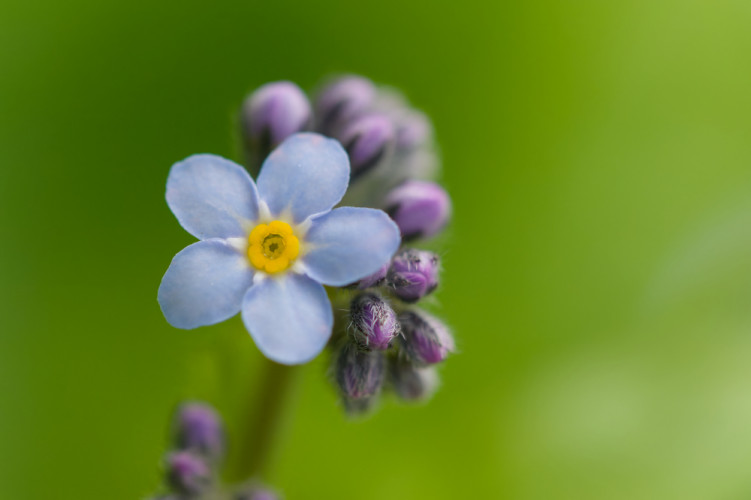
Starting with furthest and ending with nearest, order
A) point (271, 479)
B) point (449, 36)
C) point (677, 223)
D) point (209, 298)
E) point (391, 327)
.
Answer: point (449, 36)
point (677, 223)
point (271, 479)
point (391, 327)
point (209, 298)


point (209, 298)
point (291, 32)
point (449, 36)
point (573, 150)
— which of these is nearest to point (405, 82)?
point (449, 36)

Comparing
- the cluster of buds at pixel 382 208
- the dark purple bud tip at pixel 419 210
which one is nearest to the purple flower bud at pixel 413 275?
the cluster of buds at pixel 382 208

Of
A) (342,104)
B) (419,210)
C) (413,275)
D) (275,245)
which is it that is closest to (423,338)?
(413,275)

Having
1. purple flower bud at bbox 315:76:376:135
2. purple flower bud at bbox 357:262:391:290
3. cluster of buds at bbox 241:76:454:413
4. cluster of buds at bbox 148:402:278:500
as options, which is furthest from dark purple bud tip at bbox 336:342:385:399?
purple flower bud at bbox 315:76:376:135

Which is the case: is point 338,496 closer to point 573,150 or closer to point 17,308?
point 17,308

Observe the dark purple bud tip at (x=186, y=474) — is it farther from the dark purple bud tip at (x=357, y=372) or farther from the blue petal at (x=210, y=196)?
the blue petal at (x=210, y=196)

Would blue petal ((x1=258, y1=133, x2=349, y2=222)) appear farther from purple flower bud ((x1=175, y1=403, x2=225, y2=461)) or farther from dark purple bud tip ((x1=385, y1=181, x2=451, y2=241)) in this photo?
purple flower bud ((x1=175, y1=403, x2=225, y2=461))
